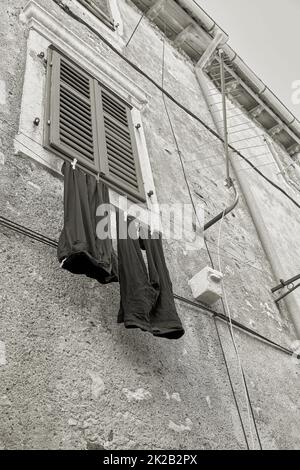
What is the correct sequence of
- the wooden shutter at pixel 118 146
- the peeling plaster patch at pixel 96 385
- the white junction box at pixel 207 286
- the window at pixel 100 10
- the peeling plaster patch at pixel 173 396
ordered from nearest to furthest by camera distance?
the peeling plaster patch at pixel 96 385 → the peeling plaster patch at pixel 173 396 → the white junction box at pixel 207 286 → the wooden shutter at pixel 118 146 → the window at pixel 100 10

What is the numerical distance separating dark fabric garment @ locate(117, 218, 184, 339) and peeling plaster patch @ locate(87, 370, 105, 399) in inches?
14.8

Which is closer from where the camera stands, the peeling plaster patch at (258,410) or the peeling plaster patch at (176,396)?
the peeling plaster patch at (176,396)

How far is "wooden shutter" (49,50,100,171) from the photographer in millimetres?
4125

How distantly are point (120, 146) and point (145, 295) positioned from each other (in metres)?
2.30

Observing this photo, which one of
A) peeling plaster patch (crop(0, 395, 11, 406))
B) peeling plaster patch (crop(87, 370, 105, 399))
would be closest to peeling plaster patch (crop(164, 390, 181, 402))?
peeling plaster patch (crop(87, 370, 105, 399))

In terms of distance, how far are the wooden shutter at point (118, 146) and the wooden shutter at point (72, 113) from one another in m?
0.13

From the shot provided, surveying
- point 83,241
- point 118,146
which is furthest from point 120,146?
A: point 83,241

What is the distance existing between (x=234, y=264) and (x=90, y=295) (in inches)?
106

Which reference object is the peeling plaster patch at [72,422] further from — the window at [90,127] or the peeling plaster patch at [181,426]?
the window at [90,127]

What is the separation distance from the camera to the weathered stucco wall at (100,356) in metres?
2.56

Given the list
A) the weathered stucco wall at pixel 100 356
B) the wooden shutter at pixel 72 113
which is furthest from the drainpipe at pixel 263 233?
the wooden shutter at pixel 72 113

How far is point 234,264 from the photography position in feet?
18.1

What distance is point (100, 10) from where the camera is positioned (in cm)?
746

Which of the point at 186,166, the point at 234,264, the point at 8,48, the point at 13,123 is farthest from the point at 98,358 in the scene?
the point at 186,166
